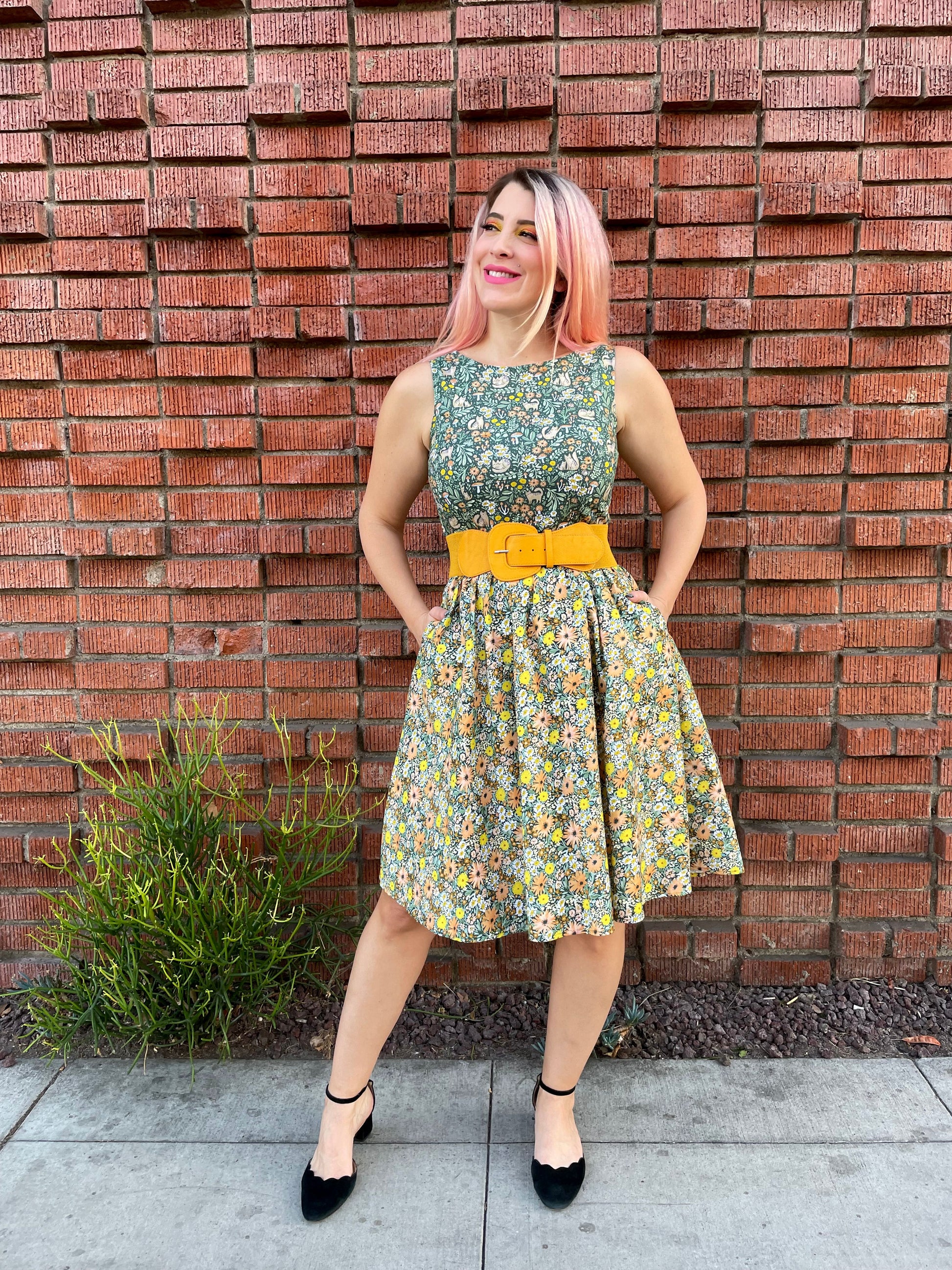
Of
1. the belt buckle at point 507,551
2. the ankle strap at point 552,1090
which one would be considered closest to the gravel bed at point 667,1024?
the ankle strap at point 552,1090

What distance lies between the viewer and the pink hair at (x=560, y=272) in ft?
6.07

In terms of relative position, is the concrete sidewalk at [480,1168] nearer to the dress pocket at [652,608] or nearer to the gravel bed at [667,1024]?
the gravel bed at [667,1024]

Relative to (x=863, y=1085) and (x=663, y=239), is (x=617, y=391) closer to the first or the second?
(x=663, y=239)

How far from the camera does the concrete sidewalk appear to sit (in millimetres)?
1787

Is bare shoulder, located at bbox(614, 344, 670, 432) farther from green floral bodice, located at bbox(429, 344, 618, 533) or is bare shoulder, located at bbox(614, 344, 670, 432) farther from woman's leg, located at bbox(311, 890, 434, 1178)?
woman's leg, located at bbox(311, 890, 434, 1178)

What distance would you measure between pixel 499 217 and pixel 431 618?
858 mm

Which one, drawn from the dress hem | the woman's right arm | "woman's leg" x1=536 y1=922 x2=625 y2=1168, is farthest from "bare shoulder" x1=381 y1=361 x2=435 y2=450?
"woman's leg" x1=536 y1=922 x2=625 y2=1168

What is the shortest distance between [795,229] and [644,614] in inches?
49.8

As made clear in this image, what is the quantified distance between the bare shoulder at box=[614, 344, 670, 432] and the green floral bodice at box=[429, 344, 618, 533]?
0.07ft

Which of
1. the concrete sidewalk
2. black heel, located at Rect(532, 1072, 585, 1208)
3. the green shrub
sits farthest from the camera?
the green shrub

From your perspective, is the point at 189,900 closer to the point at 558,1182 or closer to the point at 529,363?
the point at 558,1182

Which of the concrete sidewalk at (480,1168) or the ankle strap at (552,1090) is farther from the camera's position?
the ankle strap at (552,1090)

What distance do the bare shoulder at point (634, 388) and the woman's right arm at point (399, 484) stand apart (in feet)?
1.32

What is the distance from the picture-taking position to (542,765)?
181 cm
